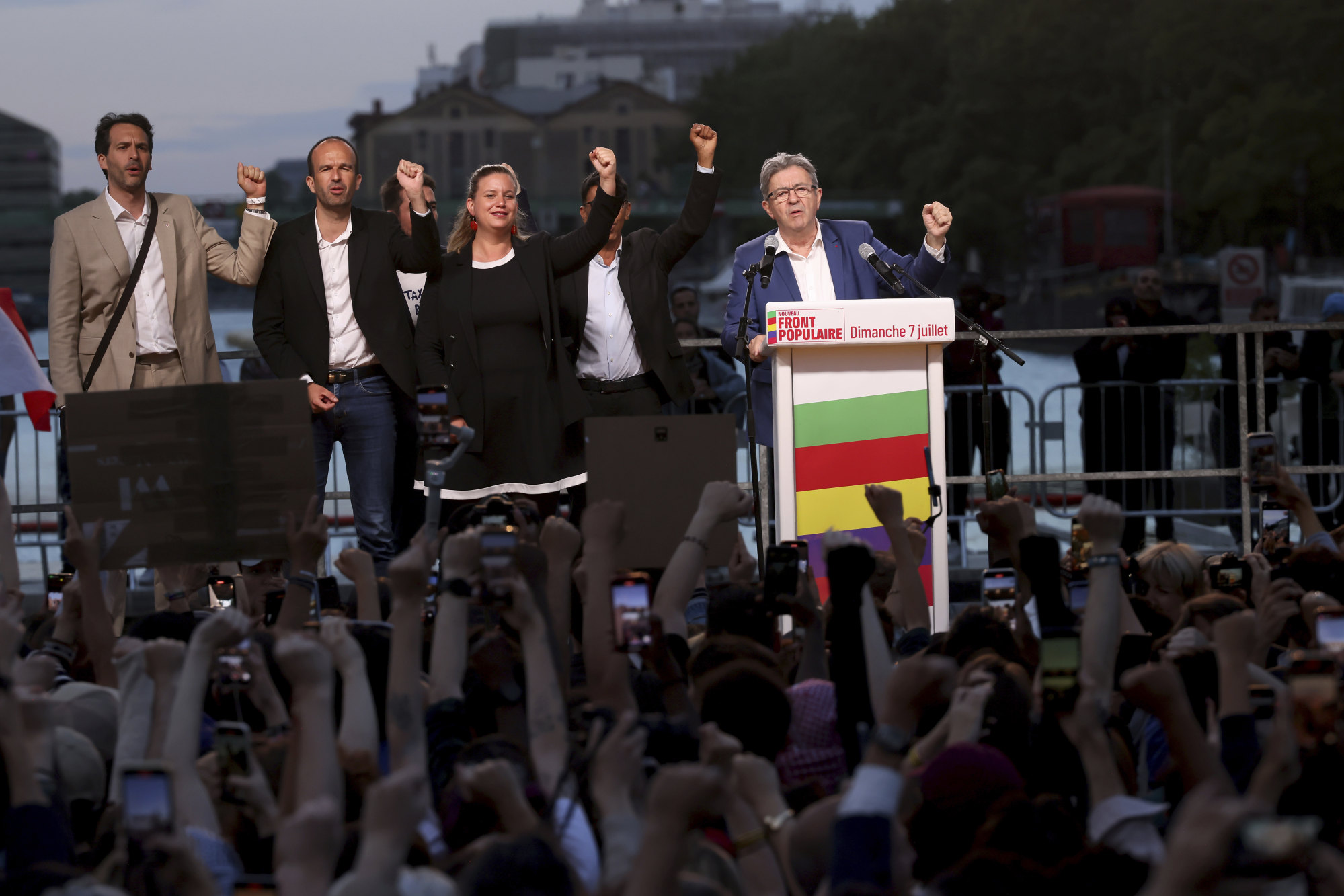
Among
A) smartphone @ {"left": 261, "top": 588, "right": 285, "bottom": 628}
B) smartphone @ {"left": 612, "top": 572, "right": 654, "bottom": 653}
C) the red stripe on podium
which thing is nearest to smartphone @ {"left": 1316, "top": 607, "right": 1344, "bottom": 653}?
smartphone @ {"left": 612, "top": 572, "right": 654, "bottom": 653}

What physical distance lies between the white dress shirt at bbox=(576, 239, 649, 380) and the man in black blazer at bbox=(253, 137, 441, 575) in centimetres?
59

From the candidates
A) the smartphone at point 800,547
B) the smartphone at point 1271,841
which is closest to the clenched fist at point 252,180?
the smartphone at point 800,547

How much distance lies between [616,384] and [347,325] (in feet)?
3.22

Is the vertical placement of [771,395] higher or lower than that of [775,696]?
higher

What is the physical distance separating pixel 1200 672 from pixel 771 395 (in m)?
2.82

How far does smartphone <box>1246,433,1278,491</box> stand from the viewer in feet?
15.2

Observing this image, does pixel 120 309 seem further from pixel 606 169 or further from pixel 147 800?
pixel 147 800

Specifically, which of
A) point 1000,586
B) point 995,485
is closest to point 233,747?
point 1000,586

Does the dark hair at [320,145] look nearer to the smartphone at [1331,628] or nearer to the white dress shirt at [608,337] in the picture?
the white dress shirt at [608,337]

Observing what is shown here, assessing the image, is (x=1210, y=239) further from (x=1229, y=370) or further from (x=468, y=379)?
(x=468, y=379)

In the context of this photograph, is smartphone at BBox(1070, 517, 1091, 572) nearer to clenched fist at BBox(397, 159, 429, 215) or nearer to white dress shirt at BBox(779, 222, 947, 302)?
white dress shirt at BBox(779, 222, 947, 302)

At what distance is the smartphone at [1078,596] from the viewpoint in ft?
13.0

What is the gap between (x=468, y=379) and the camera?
19.3 feet

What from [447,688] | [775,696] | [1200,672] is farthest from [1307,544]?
[447,688]
